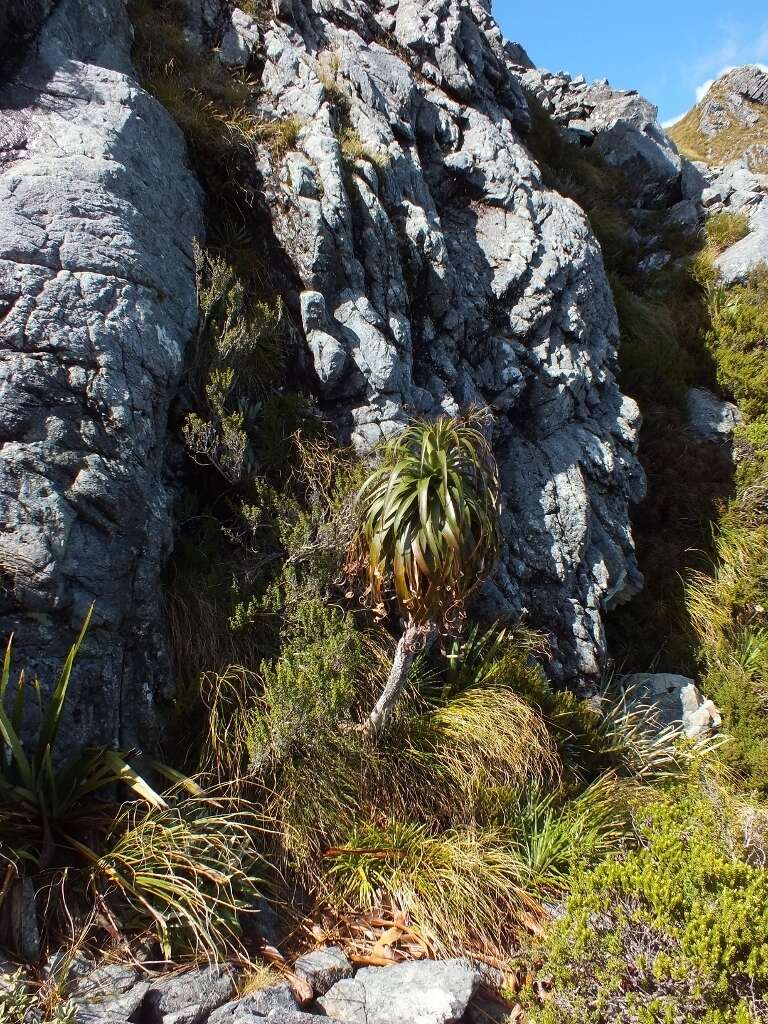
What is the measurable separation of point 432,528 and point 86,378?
7.57 ft

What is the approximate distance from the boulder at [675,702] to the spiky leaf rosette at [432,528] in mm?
3279

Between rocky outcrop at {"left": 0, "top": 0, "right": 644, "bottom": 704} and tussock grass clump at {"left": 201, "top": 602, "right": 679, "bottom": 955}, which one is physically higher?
rocky outcrop at {"left": 0, "top": 0, "right": 644, "bottom": 704}

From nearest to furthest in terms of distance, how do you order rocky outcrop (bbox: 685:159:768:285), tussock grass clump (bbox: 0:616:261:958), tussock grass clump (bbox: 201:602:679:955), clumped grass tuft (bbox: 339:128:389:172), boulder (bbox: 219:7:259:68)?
1. tussock grass clump (bbox: 0:616:261:958)
2. tussock grass clump (bbox: 201:602:679:955)
3. clumped grass tuft (bbox: 339:128:389:172)
4. boulder (bbox: 219:7:259:68)
5. rocky outcrop (bbox: 685:159:768:285)

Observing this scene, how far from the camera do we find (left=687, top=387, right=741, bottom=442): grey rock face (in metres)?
8.69

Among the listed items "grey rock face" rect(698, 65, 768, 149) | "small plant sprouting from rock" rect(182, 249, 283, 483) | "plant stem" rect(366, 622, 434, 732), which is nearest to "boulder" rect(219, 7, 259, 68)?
"small plant sprouting from rock" rect(182, 249, 283, 483)

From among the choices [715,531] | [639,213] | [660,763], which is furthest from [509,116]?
[660,763]

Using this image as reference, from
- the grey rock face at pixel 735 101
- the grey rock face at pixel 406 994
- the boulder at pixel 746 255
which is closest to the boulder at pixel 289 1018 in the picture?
the grey rock face at pixel 406 994

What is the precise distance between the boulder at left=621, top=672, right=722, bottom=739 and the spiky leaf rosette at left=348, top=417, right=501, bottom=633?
3279 mm

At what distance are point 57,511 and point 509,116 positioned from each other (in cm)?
938

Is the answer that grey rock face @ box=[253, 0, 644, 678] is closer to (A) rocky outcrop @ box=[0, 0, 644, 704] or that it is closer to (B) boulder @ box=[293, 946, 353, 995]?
(A) rocky outcrop @ box=[0, 0, 644, 704]

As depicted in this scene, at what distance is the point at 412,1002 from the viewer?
10.5 feet

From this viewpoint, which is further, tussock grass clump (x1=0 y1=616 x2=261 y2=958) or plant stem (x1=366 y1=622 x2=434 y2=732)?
plant stem (x1=366 y1=622 x2=434 y2=732)

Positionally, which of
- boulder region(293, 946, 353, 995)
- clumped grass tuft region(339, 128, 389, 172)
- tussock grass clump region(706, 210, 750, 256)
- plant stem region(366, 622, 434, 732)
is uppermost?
tussock grass clump region(706, 210, 750, 256)

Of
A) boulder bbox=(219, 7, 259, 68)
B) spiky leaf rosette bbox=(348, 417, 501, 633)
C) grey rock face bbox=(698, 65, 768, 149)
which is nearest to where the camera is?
spiky leaf rosette bbox=(348, 417, 501, 633)
